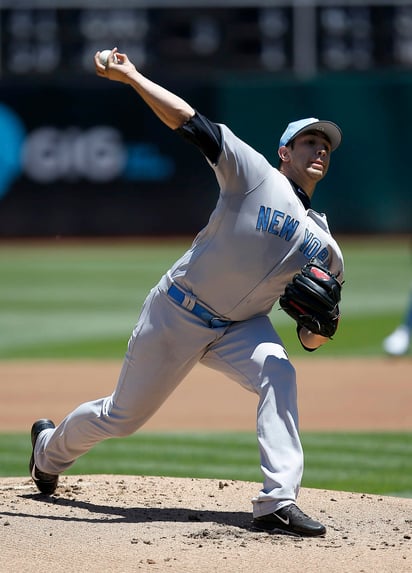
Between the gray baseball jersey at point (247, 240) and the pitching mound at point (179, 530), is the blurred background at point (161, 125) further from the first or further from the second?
the gray baseball jersey at point (247, 240)

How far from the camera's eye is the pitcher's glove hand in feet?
15.5

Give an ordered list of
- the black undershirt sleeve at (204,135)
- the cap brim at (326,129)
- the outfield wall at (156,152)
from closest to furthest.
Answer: the black undershirt sleeve at (204,135) → the cap brim at (326,129) → the outfield wall at (156,152)

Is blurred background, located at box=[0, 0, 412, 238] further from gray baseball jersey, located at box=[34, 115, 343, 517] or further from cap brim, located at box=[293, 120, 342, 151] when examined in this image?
gray baseball jersey, located at box=[34, 115, 343, 517]

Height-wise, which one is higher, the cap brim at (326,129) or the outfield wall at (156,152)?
the outfield wall at (156,152)

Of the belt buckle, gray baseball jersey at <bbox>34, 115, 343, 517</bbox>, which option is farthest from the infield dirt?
the belt buckle

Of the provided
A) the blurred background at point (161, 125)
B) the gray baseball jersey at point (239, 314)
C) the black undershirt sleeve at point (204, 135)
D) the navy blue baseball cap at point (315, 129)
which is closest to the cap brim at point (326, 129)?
the navy blue baseball cap at point (315, 129)

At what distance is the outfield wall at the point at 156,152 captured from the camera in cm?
2170

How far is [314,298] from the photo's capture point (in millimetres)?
4742

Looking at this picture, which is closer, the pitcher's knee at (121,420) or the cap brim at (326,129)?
the cap brim at (326,129)

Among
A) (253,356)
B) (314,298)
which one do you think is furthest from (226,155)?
(253,356)

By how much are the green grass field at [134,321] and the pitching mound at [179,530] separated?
2.71 ft

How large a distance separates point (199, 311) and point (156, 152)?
17428 mm

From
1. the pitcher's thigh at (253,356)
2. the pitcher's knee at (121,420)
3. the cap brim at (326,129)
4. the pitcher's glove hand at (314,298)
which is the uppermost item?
the cap brim at (326,129)

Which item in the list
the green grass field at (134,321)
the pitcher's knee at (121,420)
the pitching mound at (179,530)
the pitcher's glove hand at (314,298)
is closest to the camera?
the pitching mound at (179,530)
